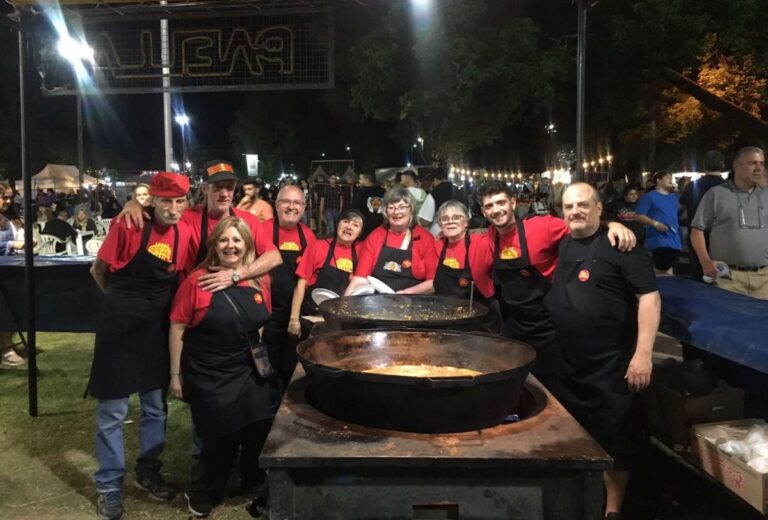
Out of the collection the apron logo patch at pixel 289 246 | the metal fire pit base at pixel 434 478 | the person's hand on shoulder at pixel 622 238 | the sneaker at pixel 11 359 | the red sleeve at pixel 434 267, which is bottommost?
the sneaker at pixel 11 359

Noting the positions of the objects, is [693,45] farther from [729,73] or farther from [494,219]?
[494,219]

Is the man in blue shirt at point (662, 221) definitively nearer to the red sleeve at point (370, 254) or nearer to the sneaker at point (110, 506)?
the red sleeve at point (370, 254)

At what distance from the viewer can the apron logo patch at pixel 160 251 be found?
3.46m

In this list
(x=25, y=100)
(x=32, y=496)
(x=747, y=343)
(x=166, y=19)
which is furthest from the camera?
(x=25, y=100)

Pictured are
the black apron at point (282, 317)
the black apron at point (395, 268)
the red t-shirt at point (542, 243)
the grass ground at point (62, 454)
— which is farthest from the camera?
the black apron at point (282, 317)

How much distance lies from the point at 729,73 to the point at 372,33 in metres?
9.38

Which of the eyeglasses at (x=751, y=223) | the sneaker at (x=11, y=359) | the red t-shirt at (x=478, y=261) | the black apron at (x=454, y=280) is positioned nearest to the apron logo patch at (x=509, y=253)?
the red t-shirt at (x=478, y=261)

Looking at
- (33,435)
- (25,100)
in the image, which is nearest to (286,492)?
(33,435)

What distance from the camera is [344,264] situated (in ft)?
14.4

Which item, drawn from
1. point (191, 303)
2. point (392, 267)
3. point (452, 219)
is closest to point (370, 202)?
point (392, 267)

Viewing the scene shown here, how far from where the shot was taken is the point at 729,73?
15992 mm

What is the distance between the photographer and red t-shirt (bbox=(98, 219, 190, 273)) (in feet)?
11.1

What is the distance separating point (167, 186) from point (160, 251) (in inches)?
14.6

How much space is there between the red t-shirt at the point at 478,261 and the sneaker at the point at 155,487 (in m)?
2.25
